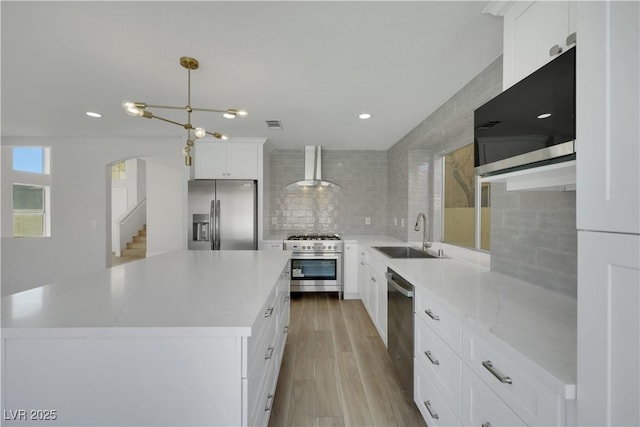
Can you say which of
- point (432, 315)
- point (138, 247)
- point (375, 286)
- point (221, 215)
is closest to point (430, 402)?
point (432, 315)

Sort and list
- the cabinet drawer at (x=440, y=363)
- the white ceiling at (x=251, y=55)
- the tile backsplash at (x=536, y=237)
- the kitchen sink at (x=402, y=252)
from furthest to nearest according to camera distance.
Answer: the kitchen sink at (x=402, y=252)
the white ceiling at (x=251, y=55)
the tile backsplash at (x=536, y=237)
the cabinet drawer at (x=440, y=363)

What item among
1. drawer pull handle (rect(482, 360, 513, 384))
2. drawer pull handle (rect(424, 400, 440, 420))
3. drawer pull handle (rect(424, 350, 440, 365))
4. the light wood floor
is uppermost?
drawer pull handle (rect(482, 360, 513, 384))

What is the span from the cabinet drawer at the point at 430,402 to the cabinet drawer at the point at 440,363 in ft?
0.12

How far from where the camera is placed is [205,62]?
196 centimetres

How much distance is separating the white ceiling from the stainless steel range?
5.81 feet

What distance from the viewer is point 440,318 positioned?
4.44ft

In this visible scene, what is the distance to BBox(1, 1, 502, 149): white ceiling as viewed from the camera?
1475mm

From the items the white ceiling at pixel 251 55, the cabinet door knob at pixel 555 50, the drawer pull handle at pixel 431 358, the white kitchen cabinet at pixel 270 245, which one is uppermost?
the white ceiling at pixel 251 55

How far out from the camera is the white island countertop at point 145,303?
90 centimetres

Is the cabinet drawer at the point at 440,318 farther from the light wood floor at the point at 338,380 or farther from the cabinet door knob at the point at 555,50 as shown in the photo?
the cabinet door knob at the point at 555,50

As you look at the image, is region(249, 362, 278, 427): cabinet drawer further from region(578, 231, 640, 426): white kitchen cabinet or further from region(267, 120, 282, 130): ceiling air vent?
region(267, 120, 282, 130): ceiling air vent

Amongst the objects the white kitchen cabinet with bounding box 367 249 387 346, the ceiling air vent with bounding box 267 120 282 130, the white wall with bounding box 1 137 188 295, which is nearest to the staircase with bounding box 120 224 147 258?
the white wall with bounding box 1 137 188 295

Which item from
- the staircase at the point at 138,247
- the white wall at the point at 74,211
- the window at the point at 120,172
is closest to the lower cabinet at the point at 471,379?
the white wall at the point at 74,211

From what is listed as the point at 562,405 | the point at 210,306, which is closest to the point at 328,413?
the point at 210,306
